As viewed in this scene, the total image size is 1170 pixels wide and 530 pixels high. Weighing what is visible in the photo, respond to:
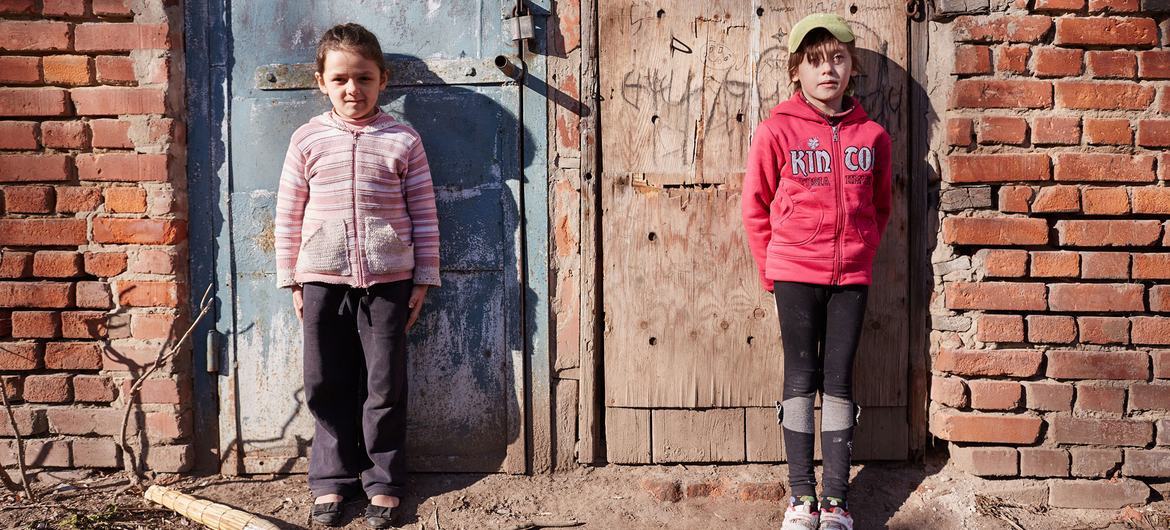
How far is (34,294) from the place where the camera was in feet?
9.55

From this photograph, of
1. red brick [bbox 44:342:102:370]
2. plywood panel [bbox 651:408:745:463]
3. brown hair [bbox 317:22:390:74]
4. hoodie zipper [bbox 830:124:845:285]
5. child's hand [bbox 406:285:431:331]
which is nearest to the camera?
hoodie zipper [bbox 830:124:845:285]

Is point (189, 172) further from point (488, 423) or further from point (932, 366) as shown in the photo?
point (932, 366)

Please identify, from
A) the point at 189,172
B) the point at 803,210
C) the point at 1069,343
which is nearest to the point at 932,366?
the point at 1069,343

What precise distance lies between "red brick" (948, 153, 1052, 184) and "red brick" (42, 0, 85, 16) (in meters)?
3.36

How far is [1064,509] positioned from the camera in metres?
2.84

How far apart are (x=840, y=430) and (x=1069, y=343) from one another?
0.96 metres

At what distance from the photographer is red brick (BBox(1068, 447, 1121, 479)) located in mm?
2828

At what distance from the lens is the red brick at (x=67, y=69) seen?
2.88 meters

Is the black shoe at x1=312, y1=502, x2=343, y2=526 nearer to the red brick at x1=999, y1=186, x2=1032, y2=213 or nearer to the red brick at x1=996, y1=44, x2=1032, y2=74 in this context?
the red brick at x1=999, y1=186, x2=1032, y2=213

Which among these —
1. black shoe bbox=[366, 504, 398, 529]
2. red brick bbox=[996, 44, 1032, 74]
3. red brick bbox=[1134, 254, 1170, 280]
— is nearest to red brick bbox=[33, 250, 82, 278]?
black shoe bbox=[366, 504, 398, 529]

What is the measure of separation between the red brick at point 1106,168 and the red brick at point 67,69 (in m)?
3.67

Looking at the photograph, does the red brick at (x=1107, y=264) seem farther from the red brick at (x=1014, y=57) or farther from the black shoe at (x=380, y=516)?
the black shoe at (x=380, y=516)

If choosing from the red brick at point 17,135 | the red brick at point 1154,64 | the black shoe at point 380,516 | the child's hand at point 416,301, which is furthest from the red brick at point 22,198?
the red brick at point 1154,64

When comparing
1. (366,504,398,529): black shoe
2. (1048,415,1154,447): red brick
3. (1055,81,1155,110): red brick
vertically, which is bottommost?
(366,504,398,529): black shoe
